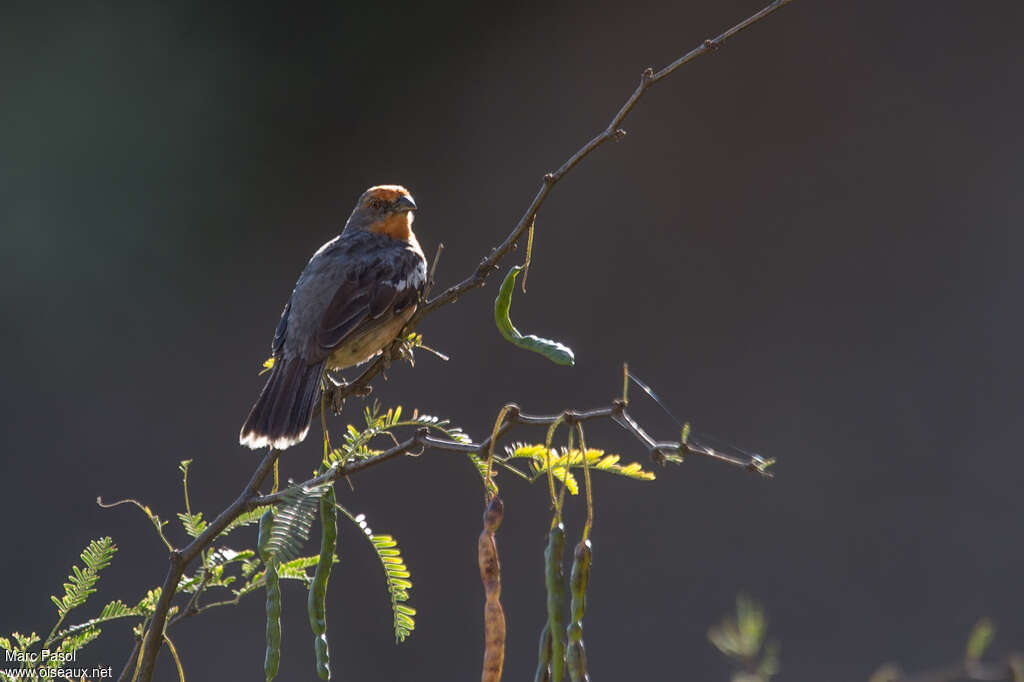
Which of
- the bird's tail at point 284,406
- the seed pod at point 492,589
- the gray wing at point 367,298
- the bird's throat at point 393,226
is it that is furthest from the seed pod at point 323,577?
the bird's throat at point 393,226

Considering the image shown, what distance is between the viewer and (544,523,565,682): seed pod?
1.46 meters

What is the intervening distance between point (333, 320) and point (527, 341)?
1.95 metres

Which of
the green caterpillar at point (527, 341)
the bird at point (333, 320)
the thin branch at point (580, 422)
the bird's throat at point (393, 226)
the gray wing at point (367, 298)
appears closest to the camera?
the thin branch at point (580, 422)

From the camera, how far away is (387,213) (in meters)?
4.57

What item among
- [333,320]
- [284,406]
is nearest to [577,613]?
[284,406]

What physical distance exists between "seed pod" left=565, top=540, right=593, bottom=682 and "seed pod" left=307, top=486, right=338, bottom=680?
20.7 inches

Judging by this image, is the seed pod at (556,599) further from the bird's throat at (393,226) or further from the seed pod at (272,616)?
the bird's throat at (393,226)

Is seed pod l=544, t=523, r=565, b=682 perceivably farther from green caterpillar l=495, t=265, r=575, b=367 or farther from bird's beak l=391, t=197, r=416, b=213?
bird's beak l=391, t=197, r=416, b=213

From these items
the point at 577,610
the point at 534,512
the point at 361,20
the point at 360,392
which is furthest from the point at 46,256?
the point at 577,610

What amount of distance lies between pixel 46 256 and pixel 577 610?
7395mm

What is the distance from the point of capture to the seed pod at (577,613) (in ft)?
4.83

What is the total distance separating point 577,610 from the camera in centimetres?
149

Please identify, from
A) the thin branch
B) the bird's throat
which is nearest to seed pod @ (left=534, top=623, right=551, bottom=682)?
the thin branch

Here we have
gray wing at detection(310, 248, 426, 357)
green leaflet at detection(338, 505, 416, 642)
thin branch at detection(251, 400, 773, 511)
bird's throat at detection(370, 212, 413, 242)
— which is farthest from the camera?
bird's throat at detection(370, 212, 413, 242)
